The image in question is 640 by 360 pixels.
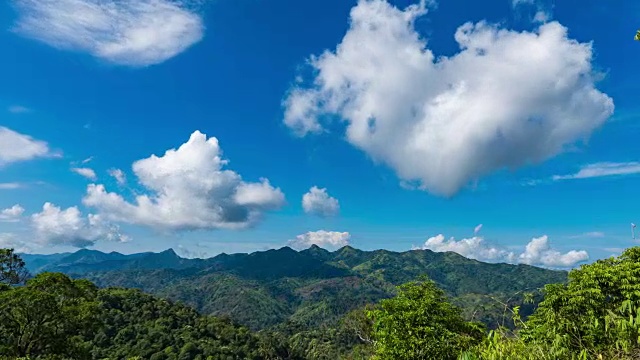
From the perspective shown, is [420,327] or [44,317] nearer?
[420,327]

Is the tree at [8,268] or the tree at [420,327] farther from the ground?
the tree at [8,268]

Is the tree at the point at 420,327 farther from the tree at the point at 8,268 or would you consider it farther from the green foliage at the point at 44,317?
the tree at the point at 8,268

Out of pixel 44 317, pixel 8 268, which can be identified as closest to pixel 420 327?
pixel 44 317

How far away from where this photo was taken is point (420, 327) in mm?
25359

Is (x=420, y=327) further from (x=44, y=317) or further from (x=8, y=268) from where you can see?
(x=8, y=268)

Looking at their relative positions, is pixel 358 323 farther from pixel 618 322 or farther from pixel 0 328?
pixel 618 322

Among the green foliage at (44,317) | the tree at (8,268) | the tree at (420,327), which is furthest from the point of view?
the tree at (8,268)

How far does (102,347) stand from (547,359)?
157893 millimetres

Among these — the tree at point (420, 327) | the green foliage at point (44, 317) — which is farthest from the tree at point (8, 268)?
the tree at point (420, 327)

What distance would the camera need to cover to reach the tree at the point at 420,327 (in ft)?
78.1

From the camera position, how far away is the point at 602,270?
2966cm

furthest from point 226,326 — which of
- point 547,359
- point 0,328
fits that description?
point 547,359

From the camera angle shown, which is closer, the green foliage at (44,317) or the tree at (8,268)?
the green foliage at (44,317)

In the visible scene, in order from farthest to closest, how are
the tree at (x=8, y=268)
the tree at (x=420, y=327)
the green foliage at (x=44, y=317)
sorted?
the tree at (x=8, y=268)
the green foliage at (x=44, y=317)
the tree at (x=420, y=327)
